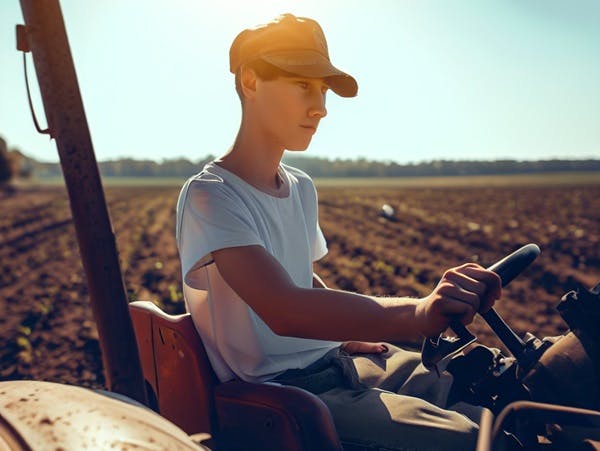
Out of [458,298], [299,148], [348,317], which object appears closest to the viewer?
[458,298]

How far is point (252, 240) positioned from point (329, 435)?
506 mm

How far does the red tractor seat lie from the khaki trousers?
0.13m

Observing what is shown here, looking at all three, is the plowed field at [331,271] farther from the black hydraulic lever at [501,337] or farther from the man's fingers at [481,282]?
the man's fingers at [481,282]

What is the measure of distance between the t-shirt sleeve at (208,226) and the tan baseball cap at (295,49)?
375 mm

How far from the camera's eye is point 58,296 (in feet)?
27.0

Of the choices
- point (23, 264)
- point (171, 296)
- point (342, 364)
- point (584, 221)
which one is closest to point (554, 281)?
point (171, 296)

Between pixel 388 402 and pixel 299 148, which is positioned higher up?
pixel 299 148

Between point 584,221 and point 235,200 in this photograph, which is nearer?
point 235,200

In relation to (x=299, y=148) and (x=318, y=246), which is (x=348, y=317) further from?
(x=318, y=246)

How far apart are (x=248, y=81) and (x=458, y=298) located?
3.05ft

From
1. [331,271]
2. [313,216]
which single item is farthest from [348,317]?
[331,271]

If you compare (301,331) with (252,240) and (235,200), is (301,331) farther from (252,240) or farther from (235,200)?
(235,200)

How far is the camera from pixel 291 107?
1.79 metres

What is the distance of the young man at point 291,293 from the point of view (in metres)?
1.40
